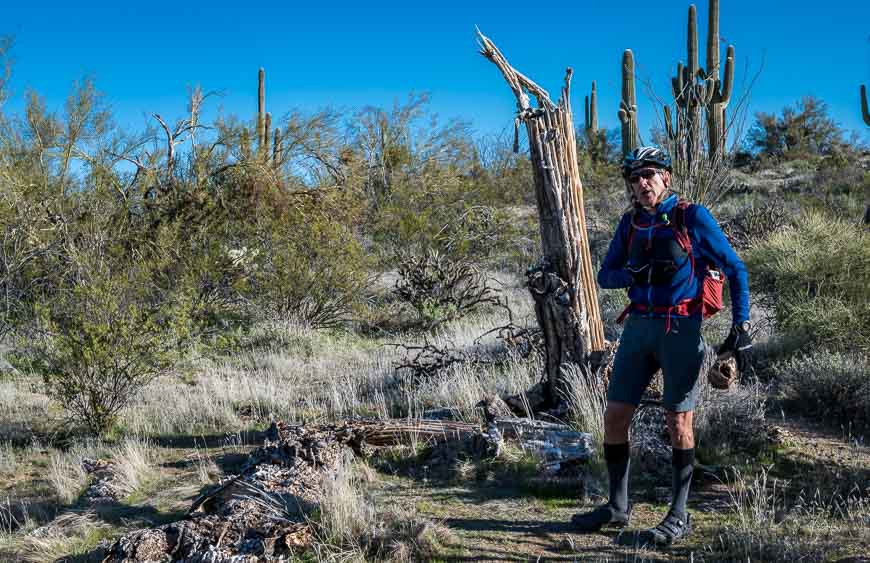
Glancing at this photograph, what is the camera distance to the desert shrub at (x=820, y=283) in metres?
7.48

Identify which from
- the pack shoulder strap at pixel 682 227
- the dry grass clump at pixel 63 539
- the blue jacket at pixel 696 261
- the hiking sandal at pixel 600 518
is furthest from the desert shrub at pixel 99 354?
the pack shoulder strap at pixel 682 227

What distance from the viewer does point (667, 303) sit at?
147 inches

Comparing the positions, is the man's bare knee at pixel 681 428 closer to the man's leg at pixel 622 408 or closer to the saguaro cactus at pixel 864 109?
the man's leg at pixel 622 408

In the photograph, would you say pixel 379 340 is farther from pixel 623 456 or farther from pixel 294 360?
pixel 623 456

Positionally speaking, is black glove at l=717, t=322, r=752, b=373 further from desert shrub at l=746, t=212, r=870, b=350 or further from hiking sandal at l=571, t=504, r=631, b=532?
desert shrub at l=746, t=212, r=870, b=350

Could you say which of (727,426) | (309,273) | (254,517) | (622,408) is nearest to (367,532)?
(254,517)

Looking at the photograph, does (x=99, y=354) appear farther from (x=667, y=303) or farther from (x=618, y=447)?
(x=667, y=303)

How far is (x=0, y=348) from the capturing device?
33.6 feet

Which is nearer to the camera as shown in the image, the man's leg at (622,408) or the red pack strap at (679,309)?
the red pack strap at (679,309)

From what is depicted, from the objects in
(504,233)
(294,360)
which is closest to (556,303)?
(294,360)

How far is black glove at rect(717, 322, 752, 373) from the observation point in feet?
12.0

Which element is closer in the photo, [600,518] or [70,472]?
[600,518]

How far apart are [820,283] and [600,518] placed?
5.35 metres

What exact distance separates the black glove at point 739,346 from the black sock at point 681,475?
514mm
